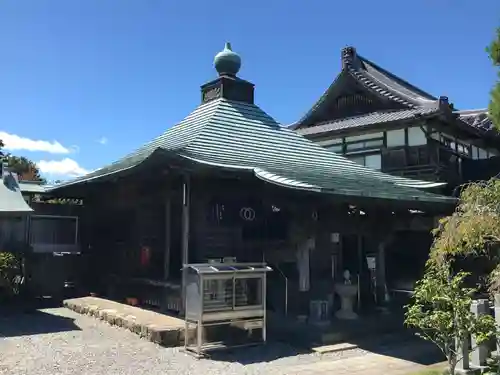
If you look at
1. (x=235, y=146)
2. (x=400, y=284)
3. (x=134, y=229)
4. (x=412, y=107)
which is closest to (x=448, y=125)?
(x=412, y=107)

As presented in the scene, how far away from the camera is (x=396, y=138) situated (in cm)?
1600

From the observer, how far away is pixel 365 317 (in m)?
9.47

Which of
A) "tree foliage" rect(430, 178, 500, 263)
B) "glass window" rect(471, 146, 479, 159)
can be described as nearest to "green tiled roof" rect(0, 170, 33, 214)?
"tree foliage" rect(430, 178, 500, 263)

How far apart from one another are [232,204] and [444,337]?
534 centimetres

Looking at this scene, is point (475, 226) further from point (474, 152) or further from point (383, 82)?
point (474, 152)

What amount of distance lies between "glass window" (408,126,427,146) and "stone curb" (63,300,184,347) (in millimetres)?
10228

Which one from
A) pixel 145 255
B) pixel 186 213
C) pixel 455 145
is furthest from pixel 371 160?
pixel 186 213

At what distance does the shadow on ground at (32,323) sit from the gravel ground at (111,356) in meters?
0.02

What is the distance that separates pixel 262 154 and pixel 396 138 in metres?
7.03

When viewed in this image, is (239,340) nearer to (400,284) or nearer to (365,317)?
(365,317)

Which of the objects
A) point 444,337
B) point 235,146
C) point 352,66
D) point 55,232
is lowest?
point 444,337

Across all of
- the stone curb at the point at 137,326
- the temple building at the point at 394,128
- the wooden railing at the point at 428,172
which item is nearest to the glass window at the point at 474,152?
the temple building at the point at 394,128

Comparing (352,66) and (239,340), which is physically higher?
(352,66)

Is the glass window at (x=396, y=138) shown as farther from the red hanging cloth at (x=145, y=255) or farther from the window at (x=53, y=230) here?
the window at (x=53, y=230)
